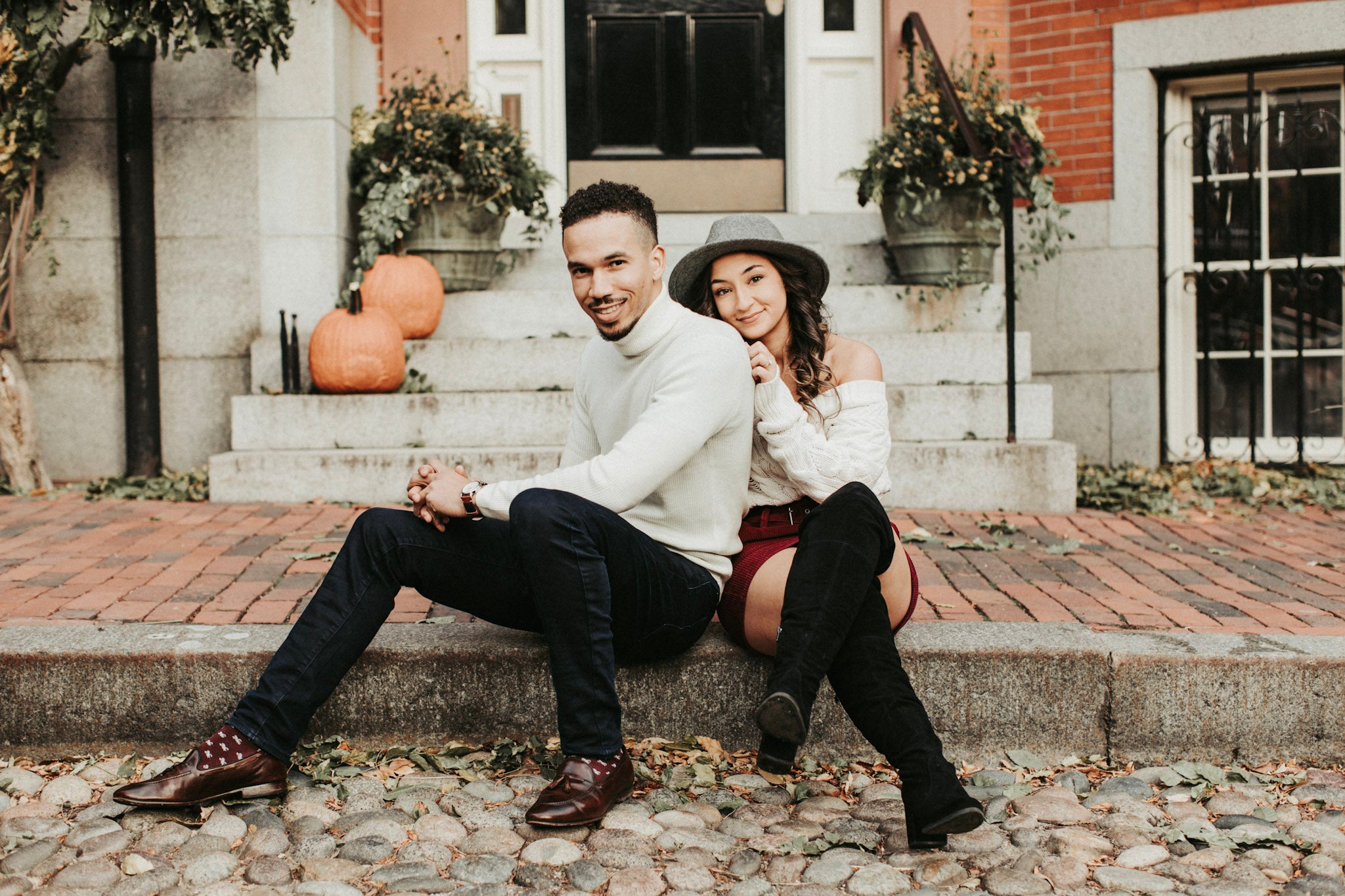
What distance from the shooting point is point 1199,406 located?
6371mm

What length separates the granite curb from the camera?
8.38 feet

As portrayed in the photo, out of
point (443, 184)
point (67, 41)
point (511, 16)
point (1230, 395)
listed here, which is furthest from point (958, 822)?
point (511, 16)

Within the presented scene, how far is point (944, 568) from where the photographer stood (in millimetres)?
3730

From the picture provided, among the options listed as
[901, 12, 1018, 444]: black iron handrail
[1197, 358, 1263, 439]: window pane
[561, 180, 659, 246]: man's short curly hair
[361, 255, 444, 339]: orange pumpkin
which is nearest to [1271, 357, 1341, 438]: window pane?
[1197, 358, 1263, 439]: window pane

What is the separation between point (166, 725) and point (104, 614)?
0.58 m

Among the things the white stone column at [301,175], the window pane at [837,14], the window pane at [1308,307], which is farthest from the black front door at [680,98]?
the window pane at [1308,307]

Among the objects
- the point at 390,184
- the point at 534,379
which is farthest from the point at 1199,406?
the point at 390,184

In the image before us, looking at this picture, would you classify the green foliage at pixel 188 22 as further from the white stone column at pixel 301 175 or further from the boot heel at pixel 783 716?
the boot heel at pixel 783 716

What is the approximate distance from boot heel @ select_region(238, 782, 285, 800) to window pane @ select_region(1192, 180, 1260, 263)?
5633 millimetres

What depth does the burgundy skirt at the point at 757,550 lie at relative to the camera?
2.52 metres

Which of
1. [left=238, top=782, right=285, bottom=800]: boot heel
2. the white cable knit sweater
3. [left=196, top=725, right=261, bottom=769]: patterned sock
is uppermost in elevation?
the white cable knit sweater

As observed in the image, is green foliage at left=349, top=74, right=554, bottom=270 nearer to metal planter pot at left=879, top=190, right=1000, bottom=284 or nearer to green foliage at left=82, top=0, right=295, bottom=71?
green foliage at left=82, top=0, right=295, bottom=71

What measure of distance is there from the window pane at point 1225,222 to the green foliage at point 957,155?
3.20 feet

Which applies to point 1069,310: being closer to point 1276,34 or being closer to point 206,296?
point 1276,34
